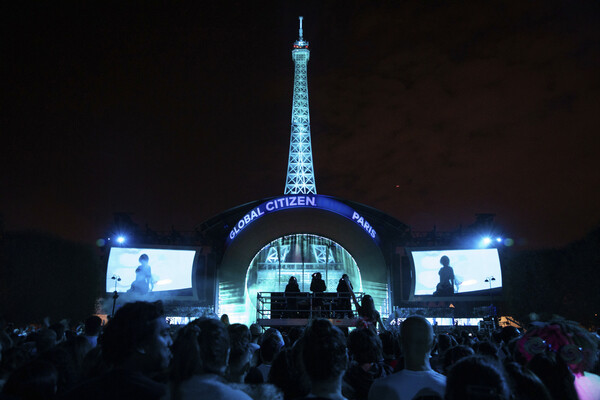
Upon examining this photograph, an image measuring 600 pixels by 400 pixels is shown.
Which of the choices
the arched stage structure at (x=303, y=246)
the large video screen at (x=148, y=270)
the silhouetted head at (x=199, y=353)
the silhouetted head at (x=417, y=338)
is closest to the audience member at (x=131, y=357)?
the silhouetted head at (x=199, y=353)

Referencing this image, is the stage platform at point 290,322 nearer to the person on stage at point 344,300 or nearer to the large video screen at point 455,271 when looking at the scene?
the person on stage at point 344,300

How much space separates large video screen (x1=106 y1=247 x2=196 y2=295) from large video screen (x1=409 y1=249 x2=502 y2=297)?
14281 mm

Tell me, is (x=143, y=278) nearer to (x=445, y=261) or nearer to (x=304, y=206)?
(x=304, y=206)

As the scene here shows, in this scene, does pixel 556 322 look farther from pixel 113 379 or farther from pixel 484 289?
pixel 484 289

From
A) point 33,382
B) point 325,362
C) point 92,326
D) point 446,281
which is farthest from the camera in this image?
point 446,281

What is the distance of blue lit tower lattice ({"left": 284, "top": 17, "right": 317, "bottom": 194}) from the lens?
51.1 meters

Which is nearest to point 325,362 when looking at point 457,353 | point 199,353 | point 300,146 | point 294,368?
point 199,353

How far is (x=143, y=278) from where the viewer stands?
27922 millimetres

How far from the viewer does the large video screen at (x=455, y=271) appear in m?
28.8

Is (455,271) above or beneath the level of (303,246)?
beneath

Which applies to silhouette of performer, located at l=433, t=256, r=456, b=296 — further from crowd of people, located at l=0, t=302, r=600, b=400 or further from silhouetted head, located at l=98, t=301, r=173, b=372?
silhouetted head, located at l=98, t=301, r=173, b=372

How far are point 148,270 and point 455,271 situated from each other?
19058 mm

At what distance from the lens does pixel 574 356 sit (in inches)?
166

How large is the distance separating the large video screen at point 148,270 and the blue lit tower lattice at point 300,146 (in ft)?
76.0
